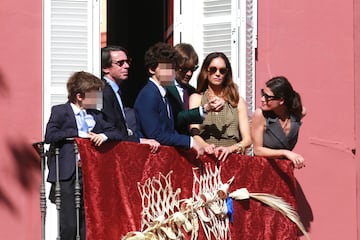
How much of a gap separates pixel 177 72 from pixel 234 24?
1.30m

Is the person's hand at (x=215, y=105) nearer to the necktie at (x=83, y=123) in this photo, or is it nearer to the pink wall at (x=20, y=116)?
the necktie at (x=83, y=123)

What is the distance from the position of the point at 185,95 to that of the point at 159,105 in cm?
73

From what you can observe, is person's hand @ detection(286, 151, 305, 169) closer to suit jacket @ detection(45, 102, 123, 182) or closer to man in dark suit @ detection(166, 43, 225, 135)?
man in dark suit @ detection(166, 43, 225, 135)

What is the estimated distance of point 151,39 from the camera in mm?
17531

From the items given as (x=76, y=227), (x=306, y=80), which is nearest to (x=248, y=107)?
(x=306, y=80)

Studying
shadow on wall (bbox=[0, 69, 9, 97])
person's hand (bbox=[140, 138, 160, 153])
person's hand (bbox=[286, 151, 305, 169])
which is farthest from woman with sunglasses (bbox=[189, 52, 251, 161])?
shadow on wall (bbox=[0, 69, 9, 97])

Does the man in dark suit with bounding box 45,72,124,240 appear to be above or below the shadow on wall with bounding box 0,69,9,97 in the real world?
below

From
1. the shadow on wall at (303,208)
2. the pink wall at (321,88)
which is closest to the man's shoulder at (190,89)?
the pink wall at (321,88)

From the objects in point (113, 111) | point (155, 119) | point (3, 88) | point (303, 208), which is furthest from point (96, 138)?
point (303, 208)

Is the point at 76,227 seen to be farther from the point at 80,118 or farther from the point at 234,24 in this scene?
the point at 234,24

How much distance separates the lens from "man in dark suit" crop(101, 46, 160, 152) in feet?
42.2

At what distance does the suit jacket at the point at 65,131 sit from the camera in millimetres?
12688

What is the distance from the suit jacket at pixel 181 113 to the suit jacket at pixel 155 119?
0.15m

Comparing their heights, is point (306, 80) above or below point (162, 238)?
above
